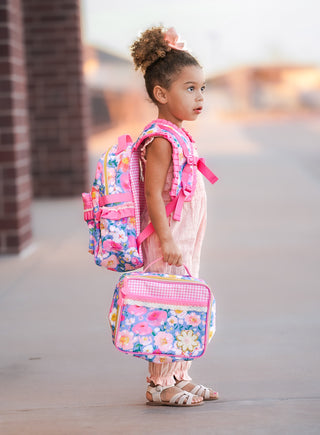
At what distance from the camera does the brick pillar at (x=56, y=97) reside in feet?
38.1

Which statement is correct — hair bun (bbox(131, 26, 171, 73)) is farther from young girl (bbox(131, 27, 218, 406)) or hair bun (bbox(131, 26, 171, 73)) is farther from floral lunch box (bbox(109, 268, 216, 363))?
floral lunch box (bbox(109, 268, 216, 363))

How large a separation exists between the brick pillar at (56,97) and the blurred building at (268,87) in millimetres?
65784

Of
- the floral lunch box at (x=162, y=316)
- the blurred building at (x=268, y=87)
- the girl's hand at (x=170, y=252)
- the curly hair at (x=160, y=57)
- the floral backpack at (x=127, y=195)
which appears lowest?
the floral lunch box at (x=162, y=316)

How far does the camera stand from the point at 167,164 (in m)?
3.44

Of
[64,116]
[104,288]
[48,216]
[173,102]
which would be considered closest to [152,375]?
[173,102]

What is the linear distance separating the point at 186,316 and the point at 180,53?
1112 mm

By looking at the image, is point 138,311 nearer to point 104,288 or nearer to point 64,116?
point 104,288

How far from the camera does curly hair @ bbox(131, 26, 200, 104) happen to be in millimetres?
3480

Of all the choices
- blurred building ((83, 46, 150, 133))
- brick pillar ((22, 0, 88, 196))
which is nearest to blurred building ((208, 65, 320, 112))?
A: blurred building ((83, 46, 150, 133))

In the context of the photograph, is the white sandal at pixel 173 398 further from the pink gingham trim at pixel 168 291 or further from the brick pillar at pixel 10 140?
the brick pillar at pixel 10 140

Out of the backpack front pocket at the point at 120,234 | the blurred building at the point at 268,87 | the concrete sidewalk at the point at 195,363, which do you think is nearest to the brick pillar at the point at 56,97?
the concrete sidewalk at the point at 195,363

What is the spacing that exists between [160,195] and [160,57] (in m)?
0.60

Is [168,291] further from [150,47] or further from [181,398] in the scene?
[150,47]

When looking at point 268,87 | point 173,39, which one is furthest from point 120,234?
point 268,87
